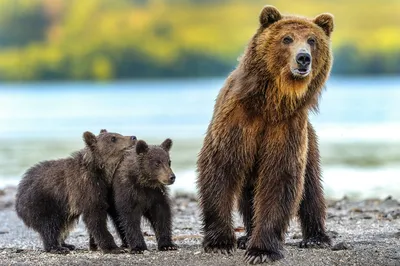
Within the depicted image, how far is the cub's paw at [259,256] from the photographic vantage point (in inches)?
302

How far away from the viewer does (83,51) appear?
7200cm

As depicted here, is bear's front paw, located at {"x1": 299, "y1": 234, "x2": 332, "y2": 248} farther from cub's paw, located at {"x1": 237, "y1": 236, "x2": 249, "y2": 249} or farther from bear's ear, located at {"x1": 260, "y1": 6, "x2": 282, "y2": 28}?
bear's ear, located at {"x1": 260, "y1": 6, "x2": 282, "y2": 28}

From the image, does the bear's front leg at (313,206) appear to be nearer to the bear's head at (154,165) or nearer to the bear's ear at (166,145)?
the bear's head at (154,165)

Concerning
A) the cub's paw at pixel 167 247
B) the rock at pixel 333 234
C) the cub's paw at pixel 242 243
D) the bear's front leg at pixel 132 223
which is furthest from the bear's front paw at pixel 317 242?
the bear's front leg at pixel 132 223

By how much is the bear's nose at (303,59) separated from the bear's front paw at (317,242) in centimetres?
211

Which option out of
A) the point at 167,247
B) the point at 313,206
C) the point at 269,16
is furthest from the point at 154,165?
the point at 269,16

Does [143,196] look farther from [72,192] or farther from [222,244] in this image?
[222,244]

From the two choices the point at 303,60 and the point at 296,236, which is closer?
the point at 303,60

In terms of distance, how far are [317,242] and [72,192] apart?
2380mm

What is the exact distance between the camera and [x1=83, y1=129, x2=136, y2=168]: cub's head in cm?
885

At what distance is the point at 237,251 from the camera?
8258 mm

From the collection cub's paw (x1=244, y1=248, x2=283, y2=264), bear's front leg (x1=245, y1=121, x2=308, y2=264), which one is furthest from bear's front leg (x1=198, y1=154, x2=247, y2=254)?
cub's paw (x1=244, y1=248, x2=283, y2=264)

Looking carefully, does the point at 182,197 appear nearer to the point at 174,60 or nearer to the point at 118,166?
the point at 118,166

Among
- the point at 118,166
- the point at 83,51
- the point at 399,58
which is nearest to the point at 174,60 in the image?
the point at 83,51
